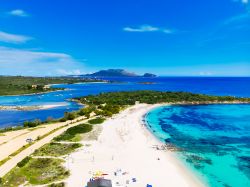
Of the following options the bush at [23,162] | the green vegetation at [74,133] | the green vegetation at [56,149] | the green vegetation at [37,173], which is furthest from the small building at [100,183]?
the green vegetation at [74,133]

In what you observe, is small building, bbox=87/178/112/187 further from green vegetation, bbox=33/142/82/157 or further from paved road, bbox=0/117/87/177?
green vegetation, bbox=33/142/82/157

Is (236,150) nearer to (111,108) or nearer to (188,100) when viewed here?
(111,108)

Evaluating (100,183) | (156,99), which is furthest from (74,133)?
(156,99)

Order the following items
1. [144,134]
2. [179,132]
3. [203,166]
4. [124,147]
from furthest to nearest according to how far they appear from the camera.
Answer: [179,132], [144,134], [124,147], [203,166]

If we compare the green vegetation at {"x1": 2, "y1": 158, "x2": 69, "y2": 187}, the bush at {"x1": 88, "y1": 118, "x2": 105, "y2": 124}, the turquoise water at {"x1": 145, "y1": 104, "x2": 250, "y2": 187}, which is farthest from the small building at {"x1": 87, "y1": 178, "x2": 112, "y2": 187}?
the bush at {"x1": 88, "y1": 118, "x2": 105, "y2": 124}

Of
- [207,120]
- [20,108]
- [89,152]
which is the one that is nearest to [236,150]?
[89,152]

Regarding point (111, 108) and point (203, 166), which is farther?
point (111, 108)

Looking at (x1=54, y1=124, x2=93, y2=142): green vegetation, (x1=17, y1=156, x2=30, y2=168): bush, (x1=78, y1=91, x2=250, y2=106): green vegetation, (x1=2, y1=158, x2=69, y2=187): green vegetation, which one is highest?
(x1=78, y1=91, x2=250, y2=106): green vegetation
